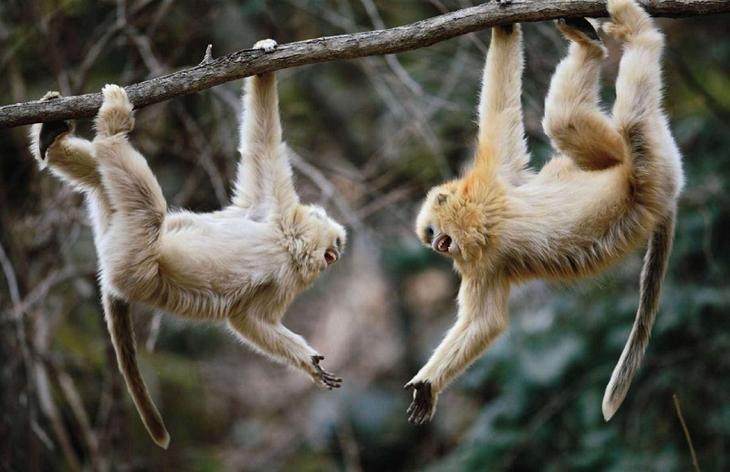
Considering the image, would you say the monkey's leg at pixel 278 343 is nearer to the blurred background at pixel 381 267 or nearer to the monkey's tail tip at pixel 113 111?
the blurred background at pixel 381 267

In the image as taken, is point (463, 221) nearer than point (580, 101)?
No

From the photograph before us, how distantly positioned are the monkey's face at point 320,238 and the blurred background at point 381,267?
38.6 inches

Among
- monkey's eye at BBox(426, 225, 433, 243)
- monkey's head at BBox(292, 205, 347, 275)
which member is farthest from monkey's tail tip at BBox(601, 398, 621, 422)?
monkey's head at BBox(292, 205, 347, 275)

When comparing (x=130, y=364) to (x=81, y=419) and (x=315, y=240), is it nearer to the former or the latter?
(x=315, y=240)

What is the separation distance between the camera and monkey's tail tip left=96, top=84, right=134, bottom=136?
4.78 meters

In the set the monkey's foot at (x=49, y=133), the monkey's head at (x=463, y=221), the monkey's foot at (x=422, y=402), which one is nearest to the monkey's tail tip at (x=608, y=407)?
the monkey's foot at (x=422, y=402)

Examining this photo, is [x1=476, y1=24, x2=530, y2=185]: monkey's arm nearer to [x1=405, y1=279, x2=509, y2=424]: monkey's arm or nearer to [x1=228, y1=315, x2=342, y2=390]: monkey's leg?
[x1=405, y1=279, x2=509, y2=424]: monkey's arm

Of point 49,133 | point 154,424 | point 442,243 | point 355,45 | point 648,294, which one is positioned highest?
point 49,133

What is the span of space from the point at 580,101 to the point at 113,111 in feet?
8.78

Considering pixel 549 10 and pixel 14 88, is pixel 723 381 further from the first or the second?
pixel 14 88

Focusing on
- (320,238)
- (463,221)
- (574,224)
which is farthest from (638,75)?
(320,238)

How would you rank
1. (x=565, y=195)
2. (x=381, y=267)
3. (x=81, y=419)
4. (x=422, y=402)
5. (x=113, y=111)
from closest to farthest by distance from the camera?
(x=113, y=111) → (x=422, y=402) → (x=565, y=195) → (x=81, y=419) → (x=381, y=267)

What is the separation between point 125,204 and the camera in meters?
4.91

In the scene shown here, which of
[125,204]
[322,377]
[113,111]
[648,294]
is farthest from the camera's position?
[648,294]
